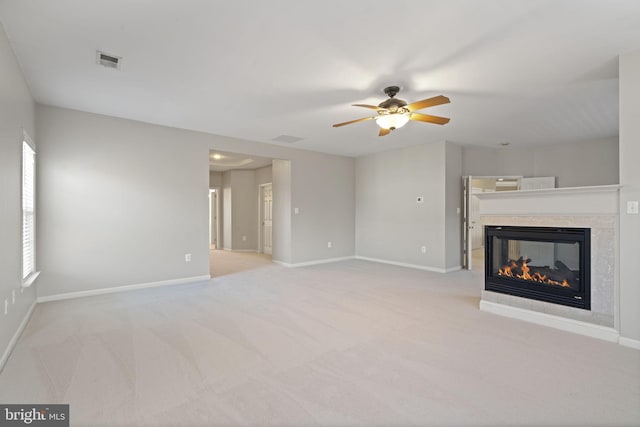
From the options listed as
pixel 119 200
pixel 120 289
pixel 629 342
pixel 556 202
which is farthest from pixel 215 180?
pixel 629 342

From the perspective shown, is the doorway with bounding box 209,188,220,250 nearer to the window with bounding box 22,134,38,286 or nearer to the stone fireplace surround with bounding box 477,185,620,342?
the window with bounding box 22,134,38,286

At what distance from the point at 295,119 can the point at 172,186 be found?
7.38 feet

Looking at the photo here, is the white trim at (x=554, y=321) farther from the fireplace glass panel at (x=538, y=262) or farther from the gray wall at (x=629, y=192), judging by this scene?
the fireplace glass panel at (x=538, y=262)

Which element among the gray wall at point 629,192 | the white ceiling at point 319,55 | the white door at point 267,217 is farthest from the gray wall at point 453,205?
the white door at point 267,217

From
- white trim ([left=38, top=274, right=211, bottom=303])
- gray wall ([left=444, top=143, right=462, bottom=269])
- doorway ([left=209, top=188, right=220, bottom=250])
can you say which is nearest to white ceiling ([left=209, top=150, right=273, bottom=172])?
doorway ([left=209, top=188, right=220, bottom=250])

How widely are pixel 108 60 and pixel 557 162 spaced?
761 centimetres

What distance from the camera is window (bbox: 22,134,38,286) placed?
328 cm

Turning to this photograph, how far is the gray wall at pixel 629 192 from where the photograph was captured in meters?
2.62

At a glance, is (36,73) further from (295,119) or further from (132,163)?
(295,119)

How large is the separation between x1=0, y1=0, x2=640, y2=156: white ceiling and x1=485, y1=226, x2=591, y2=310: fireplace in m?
1.63

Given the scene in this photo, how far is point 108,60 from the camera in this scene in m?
2.84

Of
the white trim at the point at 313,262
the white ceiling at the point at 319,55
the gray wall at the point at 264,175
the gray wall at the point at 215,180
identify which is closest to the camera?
the white ceiling at the point at 319,55

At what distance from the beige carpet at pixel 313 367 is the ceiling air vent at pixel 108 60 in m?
2.54

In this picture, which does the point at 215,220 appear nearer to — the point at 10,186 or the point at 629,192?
the point at 10,186
